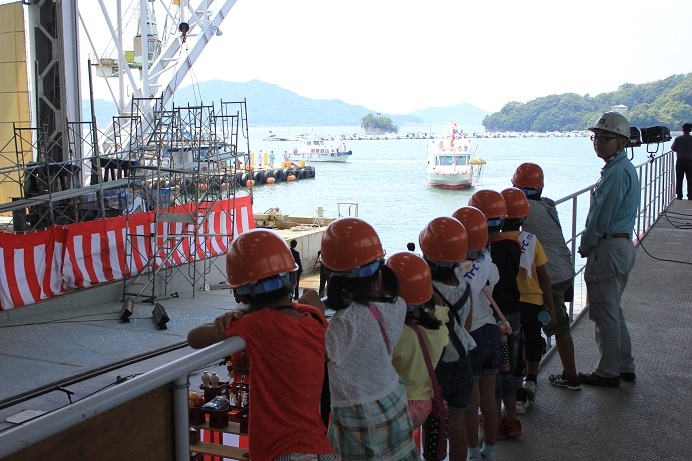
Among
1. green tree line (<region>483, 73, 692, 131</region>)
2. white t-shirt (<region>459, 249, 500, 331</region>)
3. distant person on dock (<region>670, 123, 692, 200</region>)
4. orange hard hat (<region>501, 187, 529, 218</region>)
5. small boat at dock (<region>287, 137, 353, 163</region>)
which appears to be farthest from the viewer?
small boat at dock (<region>287, 137, 353, 163</region>)

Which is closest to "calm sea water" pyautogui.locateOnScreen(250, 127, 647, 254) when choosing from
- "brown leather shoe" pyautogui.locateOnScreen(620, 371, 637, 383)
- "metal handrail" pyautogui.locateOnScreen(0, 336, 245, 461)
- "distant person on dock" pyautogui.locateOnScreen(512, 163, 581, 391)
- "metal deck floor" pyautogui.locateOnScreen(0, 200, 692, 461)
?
"metal deck floor" pyautogui.locateOnScreen(0, 200, 692, 461)

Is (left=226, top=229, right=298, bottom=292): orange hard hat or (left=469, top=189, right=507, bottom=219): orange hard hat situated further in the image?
(left=469, top=189, right=507, bottom=219): orange hard hat

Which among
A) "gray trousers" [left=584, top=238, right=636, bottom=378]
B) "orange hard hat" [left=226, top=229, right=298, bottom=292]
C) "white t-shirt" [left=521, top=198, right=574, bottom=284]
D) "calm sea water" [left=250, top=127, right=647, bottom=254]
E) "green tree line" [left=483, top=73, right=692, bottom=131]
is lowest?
"calm sea water" [left=250, top=127, right=647, bottom=254]

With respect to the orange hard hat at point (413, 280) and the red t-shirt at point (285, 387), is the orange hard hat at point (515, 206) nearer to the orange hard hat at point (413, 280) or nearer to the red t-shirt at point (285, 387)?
the orange hard hat at point (413, 280)

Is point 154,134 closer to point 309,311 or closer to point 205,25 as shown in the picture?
point 205,25

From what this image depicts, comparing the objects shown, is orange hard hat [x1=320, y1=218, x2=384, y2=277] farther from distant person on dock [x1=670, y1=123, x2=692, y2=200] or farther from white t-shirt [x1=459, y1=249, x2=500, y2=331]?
distant person on dock [x1=670, y1=123, x2=692, y2=200]

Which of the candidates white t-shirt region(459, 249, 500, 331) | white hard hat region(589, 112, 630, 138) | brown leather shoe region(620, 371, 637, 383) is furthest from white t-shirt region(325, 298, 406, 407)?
brown leather shoe region(620, 371, 637, 383)

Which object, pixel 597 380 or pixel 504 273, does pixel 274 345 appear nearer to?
pixel 504 273

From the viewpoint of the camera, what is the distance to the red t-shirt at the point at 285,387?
230cm

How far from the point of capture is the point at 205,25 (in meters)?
30.1

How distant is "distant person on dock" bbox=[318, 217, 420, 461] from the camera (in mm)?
2514

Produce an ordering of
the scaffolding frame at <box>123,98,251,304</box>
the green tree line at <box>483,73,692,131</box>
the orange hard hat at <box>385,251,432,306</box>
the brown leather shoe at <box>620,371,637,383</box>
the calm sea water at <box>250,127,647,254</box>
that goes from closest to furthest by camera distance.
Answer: the orange hard hat at <box>385,251,432,306</box>
the brown leather shoe at <box>620,371,637,383</box>
the scaffolding frame at <box>123,98,251,304</box>
the green tree line at <box>483,73,692,131</box>
the calm sea water at <box>250,127,647,254</box>

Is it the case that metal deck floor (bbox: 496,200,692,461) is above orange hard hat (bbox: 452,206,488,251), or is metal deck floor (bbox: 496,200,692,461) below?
below

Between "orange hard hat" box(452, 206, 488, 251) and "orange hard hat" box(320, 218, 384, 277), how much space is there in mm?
Answer: 980
